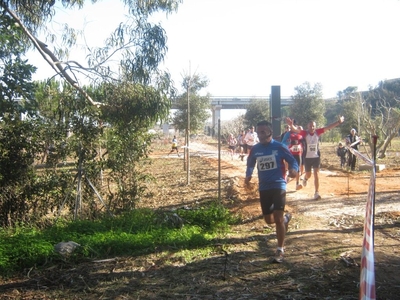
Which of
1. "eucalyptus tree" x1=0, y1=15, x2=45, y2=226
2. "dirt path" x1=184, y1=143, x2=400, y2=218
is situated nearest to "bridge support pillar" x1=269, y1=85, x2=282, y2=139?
"dirt path" x1=184, y1=143, x2=400, y2=218

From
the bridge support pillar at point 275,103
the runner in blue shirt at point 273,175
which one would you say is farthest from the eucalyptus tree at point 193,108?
the runner in blue shirt at point 273,175

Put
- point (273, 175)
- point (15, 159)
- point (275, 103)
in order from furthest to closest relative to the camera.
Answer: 1. point (275, 103)
2. point (15, 159)
3. point (273, 175)

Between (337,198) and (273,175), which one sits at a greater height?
(273,175)

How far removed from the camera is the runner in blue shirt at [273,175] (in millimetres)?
5629

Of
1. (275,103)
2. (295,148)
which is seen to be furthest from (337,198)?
(275,103)

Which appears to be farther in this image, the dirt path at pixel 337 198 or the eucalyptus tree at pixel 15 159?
the dirt path at pixel 337 198

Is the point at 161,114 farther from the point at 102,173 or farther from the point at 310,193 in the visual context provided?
the point at 310,193

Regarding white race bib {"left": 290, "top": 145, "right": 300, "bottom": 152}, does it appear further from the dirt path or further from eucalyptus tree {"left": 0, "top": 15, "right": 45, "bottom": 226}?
eucalyptus tree {"left": 0, "top": 15, "right": 45, "bottom": 226}

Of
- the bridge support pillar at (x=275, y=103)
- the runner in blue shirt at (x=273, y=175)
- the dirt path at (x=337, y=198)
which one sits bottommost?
the dirt path at (x=337, y=198)

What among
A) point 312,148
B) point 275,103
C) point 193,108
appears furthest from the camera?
point 193,108

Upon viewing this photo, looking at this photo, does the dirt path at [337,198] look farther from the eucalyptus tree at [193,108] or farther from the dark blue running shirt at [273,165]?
the eucalyptus tree at [193,108]

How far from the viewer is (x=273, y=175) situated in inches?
227

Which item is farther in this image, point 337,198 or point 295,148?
point 295,148

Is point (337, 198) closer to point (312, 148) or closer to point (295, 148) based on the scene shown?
point (312, 148)
